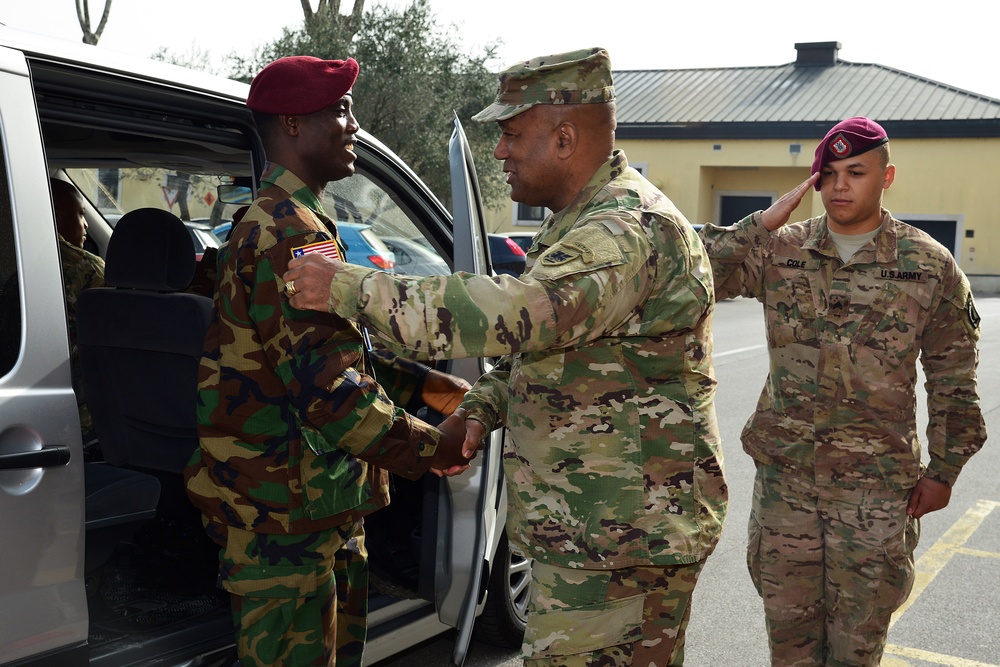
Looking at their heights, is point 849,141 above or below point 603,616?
above

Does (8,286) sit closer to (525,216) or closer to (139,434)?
(139,434)

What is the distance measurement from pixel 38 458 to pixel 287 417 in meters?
0.59

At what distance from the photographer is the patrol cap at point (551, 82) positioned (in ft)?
7.38

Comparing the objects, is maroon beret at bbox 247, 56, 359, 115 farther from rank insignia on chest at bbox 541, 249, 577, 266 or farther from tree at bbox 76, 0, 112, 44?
tree at bbox 76, 0, 112, 44

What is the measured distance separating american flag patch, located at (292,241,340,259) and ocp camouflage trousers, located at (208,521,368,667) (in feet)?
2.38

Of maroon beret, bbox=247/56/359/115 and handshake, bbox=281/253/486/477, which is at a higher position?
maroon beret, bbox=247/56/359/115

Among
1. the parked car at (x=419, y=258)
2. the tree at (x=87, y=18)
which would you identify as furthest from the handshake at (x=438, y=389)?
the tree at (x=87, y=18)

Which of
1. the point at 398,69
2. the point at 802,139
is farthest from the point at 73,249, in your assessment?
the point at 802,139

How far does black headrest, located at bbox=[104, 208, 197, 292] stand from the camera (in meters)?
3.15

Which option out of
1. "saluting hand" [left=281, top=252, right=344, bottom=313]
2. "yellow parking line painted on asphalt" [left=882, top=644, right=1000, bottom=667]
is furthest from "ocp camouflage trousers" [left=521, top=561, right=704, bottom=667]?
"yellow parking line painted on asphalt" [left=882, top=644, right=1000, bottom=667]

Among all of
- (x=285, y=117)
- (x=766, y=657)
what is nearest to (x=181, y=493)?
(x=285, y=117)

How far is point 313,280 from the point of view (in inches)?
82.6

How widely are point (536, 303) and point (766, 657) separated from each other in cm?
264

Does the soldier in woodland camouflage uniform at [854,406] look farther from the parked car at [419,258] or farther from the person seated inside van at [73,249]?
A: the person seated inside van at [73,249]
